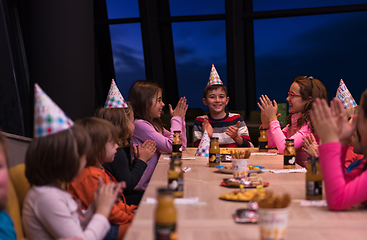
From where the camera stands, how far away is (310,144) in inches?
99.1

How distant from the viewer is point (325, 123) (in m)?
1.33

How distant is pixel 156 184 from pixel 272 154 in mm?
1467

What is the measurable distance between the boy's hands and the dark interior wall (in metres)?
1.47

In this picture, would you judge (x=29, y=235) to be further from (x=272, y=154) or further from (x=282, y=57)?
(x=282, y=57)

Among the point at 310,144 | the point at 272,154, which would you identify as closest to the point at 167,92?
the point at 272,154

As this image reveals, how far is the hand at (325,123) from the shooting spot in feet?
4.33

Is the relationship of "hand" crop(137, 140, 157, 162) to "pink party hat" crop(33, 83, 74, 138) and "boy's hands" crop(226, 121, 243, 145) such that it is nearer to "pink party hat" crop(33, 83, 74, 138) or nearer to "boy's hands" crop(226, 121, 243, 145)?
"boy's hands" crop(226, 121, 243, 145)

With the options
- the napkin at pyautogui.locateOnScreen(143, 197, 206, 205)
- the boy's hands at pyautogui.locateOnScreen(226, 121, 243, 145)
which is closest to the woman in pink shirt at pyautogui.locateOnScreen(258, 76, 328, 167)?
the boy's hands at pyautogui.locateOnScreen(226, 121, 243, 145)

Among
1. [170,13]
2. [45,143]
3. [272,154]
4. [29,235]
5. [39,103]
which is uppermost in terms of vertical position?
[170,13]

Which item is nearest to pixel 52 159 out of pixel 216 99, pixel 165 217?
pixel 165 217

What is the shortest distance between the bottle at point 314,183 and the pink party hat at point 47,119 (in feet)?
3.16

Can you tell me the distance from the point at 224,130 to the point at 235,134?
0.28 meters

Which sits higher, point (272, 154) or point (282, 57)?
point (282, 57)

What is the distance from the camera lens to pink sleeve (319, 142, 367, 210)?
1.24m
